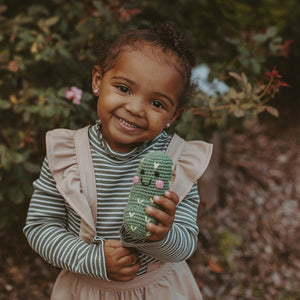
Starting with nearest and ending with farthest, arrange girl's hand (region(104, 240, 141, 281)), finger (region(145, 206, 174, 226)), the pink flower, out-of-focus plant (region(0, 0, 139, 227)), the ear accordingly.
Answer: finger (region(145, 206, 174, 226)) < girl's hand (region(104, 240, 141, 281)) < the ear < the pink flower < out-of-focus plant (region(0, 0, 139, 227))

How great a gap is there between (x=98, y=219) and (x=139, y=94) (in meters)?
0.51

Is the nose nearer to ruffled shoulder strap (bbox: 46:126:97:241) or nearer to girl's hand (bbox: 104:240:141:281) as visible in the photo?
ruffled shoulder strap (bbox: 46:126:97:241)

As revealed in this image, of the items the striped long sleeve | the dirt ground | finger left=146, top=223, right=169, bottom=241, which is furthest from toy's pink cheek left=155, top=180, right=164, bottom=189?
the dirt ground

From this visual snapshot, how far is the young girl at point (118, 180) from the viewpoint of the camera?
3.71 feet

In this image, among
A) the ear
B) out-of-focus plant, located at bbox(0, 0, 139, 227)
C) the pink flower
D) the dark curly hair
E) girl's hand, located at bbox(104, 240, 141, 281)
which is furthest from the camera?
out-of-focus plant, located at bbox(0, 0, 139, 227)

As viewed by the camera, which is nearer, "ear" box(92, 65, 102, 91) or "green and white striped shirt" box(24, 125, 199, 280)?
"green and white striped shirt" box(24, 125, 199, 280)

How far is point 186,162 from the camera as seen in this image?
1291 millimetres

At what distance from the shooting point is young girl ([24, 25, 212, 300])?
1132 mm

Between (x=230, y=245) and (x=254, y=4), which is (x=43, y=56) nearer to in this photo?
(x=230, y=245)

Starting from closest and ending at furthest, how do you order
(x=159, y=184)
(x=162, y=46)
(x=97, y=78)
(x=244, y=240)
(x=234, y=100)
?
1. (x=159, y=184)
2. (x=162, y=46)
3. (x=97, y=78)
4. (x=234, y=100)
5. (x=244, y=240)

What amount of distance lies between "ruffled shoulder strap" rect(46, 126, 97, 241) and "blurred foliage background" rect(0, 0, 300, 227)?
0.42 meters

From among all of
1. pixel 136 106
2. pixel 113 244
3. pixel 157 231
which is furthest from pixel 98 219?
pixel 136 106

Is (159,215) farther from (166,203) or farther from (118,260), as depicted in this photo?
(118,260)

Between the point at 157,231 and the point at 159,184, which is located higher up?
the point at 159,184
